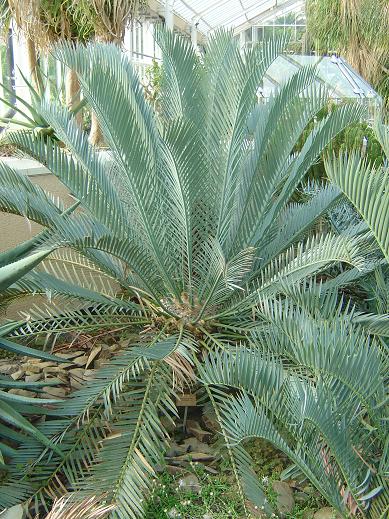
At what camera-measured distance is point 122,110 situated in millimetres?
3119

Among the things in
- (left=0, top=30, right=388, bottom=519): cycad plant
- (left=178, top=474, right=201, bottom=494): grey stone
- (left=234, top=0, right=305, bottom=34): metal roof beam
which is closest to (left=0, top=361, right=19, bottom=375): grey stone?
(left=0, top=30, right=388, bottom=519): cycad plant

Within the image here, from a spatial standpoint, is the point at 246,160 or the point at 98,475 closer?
the point at 98,475

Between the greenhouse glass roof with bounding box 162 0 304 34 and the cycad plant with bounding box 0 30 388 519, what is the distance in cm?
1228

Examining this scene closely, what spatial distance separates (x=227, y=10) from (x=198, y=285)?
18424 mm

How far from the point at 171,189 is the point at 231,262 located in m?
0.45

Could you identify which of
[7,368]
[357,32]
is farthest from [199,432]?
[357,32]

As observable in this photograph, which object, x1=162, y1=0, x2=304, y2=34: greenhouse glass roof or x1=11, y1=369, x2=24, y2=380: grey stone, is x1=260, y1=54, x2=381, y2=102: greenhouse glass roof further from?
x1=11, y1=369, x2=24, y2=380: grey stone

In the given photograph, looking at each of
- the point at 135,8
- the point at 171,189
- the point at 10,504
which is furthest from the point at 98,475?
the point at 135,8

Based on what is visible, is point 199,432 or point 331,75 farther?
point 331,75

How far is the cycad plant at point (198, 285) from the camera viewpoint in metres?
2.48

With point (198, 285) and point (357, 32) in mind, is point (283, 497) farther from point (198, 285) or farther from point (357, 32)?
point (357, 32)

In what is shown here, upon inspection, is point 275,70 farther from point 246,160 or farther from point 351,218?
point 246,160

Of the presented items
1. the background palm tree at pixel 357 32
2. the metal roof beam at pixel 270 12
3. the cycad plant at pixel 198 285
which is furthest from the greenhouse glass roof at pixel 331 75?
the metal roof beam at pixel 270 12

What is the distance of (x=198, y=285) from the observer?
3.49 meters
